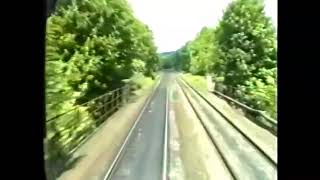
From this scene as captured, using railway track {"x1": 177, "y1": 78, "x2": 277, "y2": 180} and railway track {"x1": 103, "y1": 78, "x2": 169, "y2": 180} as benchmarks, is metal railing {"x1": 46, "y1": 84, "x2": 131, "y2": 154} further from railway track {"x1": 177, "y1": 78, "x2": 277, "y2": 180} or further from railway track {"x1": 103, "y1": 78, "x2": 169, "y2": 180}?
railway track {"x1": 177, "y1": 78, "x2": 277, "y2": 180}

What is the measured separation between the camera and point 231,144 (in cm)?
239

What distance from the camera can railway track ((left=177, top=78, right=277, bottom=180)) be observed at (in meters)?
2.05

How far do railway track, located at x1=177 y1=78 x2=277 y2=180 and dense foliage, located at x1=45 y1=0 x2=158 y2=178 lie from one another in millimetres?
375

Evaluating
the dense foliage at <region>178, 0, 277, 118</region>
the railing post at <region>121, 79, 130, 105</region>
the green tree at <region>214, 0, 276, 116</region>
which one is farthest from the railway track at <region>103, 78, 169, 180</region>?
the green tree at <region>214, 0, 276, 116</region>

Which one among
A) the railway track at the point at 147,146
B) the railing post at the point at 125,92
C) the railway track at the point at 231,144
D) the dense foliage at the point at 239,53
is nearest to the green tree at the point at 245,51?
the dense foliage at the point at 239,53

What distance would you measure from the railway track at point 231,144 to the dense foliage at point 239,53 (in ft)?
0.52

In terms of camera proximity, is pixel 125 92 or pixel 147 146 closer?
pixel 147 146

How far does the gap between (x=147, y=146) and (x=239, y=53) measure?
786 millimetres

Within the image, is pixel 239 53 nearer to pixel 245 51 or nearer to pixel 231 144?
pixel 245 51

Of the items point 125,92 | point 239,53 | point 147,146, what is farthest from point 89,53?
point 239,53
